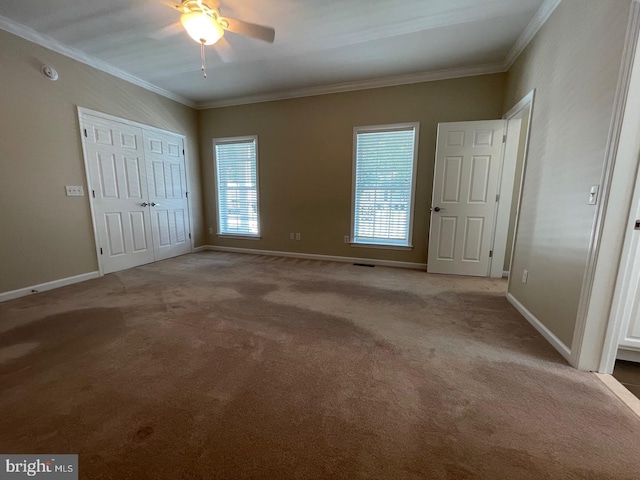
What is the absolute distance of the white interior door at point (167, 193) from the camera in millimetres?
4227

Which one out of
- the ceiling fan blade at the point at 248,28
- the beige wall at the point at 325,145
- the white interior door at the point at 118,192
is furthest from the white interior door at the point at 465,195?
the white interior door at the point at 118,192

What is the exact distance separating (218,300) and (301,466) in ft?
6.64

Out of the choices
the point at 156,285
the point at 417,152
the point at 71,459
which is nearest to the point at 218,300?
the point at 156,285

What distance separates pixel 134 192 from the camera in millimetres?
3963

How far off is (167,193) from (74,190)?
1.32 meters

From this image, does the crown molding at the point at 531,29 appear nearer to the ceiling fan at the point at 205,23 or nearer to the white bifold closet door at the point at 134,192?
the ceiling fan at the point at 205,23

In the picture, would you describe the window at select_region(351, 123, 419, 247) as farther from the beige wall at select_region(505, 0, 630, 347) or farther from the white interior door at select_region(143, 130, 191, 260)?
the white interior door at select_region(143, 130, 191, 260)

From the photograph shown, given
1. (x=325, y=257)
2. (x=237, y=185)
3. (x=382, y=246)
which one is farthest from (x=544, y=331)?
(x=237, y=185)

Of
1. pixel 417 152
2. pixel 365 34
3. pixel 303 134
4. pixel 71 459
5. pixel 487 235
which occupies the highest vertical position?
pixel 365 34

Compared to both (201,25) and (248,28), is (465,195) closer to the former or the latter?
(248,28)

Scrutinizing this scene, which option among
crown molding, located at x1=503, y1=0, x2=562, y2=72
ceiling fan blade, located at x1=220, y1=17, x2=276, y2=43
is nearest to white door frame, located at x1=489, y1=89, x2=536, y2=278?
crown molding, located at x1=503, y1=0, x2=562, y2=72

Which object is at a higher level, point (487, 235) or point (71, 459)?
point (487, 235)

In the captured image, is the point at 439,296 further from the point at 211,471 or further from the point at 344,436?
the point at 211,471

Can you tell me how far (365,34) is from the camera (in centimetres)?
276
